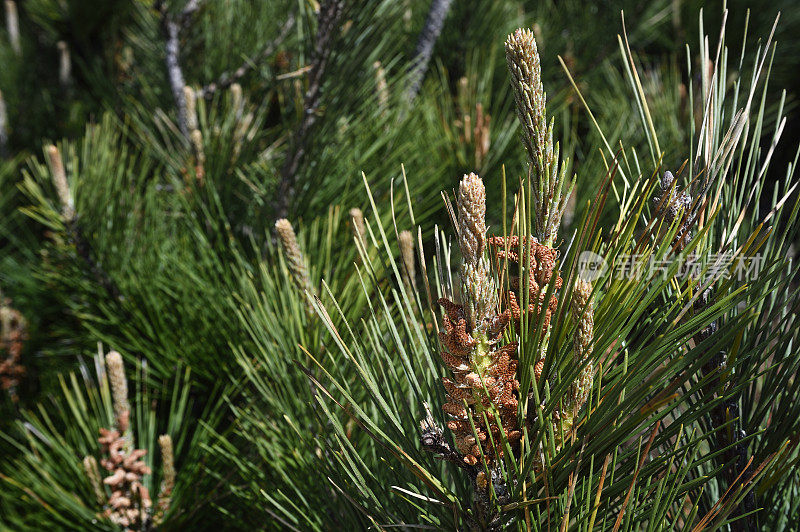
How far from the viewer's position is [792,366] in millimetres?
331

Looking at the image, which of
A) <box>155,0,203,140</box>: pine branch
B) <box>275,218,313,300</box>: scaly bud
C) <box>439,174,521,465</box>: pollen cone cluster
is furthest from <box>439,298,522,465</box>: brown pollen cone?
<box>155,0,203,140</box>: pine branch

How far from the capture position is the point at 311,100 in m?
0.64

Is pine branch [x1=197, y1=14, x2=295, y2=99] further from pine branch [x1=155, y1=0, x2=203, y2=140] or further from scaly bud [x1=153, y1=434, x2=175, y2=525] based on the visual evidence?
scaly bud [x1=153, y1=434, x2=175, y2=525]

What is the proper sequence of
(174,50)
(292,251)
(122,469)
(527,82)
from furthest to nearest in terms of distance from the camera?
(174,50) < (122,469) < (292,251) < (527,82)

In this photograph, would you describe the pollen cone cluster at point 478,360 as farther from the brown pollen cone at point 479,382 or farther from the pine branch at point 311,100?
the pine branch at point 311,100

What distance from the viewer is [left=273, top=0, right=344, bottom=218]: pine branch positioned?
60 centimetres

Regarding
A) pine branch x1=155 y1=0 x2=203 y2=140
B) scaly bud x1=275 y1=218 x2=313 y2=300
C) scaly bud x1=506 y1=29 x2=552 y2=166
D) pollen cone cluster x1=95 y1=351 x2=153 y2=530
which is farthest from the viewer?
pine branch x1=155 y1=0 x2=203 y2=140

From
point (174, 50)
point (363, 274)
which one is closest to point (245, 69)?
point (174, 50)

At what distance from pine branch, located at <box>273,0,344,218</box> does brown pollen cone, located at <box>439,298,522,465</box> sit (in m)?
0.39

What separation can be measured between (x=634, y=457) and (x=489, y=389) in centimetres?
8

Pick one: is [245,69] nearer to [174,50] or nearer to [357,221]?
[174,50]

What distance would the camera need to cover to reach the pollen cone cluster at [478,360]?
0.27 meters

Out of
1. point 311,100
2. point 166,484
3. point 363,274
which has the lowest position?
point 166,484

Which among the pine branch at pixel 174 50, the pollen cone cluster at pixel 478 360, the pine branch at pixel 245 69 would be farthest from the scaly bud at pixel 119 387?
the pine branch at pixel 245 69
